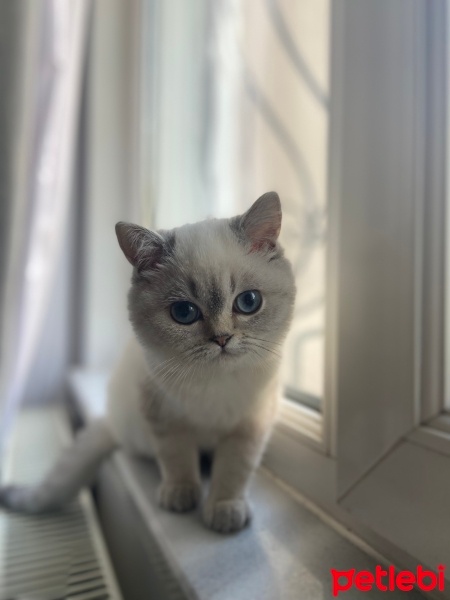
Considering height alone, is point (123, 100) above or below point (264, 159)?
above

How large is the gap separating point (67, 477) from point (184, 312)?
1.98 feet

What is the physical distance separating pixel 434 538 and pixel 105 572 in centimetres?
57

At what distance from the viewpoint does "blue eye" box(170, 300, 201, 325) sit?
50 centimetres

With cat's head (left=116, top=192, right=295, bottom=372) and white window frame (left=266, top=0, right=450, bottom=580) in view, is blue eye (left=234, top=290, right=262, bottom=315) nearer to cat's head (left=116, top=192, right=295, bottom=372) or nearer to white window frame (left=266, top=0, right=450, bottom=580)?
cat's head (left=116, top=192, right=295, bottom=372)

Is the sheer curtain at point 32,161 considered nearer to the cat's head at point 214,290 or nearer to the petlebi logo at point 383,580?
the cat's head at point 214,290

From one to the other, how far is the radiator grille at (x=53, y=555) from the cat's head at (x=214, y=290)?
1.55ft

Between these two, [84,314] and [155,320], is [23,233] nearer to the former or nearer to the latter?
[155,320]

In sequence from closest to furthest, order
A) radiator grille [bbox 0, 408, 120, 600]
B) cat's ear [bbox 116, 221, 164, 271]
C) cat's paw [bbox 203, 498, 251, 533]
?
1. cat's ear [bbox 116, 221, 164, 271]
2. cat's paw [bbox 203, 498, 251, 533]
3. radiator grille [bbox 0, 408, 120, 600]

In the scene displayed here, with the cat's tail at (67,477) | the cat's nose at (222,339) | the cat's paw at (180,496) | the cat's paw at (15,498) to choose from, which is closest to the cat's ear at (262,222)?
the cat's nose at (222,339)

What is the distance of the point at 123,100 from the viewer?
1.23 metres

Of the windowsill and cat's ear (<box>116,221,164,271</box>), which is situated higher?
cat's ear (<box>116,221,164,271</box>)

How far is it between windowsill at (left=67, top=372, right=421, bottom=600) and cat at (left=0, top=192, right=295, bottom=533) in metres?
0.03

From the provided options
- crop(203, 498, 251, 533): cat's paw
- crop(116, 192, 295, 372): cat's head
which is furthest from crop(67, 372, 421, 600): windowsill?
crop(116, 192, 295, 372): cat's head

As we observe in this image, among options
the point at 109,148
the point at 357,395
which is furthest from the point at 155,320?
the point at 109,148
